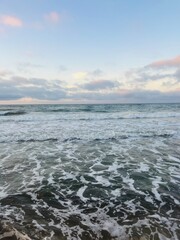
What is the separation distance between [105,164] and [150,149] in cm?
348

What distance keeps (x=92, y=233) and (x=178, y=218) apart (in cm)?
179

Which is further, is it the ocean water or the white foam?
the white foam

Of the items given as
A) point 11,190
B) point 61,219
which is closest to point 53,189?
point 11,190

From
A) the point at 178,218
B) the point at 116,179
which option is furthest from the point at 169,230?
the point at 116,179

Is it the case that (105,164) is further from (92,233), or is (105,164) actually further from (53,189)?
(92,233)

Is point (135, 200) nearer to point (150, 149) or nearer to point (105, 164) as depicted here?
point (105, 164)

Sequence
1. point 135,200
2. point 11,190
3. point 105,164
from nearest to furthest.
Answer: point 135,200, point 11,190, point 105,164

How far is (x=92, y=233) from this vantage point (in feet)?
14.0

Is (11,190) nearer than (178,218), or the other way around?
(178,218)

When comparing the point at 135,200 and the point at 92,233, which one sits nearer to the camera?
the point at 92,233

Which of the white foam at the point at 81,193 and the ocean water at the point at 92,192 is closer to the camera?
the ocean water at the point at 92,192

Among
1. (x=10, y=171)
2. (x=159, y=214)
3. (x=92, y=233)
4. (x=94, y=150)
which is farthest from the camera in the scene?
(x=94, y=150)

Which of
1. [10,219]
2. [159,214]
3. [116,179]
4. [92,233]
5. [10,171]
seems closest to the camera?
[92,233]

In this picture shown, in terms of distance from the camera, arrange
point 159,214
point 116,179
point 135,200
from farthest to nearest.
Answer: point 116,179
point 135,200
point 159,214
